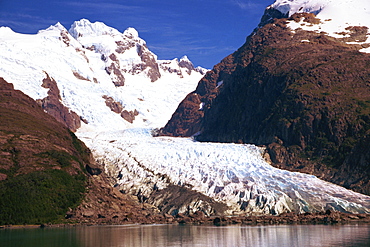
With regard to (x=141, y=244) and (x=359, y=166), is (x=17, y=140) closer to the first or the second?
(x=141, y=244)

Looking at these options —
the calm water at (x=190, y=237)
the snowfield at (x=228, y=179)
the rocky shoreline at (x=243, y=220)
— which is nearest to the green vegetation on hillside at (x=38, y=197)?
the rocky shoreline at (x=243, y=220)

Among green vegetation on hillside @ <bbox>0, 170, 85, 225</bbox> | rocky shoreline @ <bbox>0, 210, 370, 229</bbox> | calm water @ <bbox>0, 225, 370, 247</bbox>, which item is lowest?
calm water @ <bbox>0, 225, 370, 247</bbox>

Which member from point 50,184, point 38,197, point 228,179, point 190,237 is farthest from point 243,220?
point 38,197

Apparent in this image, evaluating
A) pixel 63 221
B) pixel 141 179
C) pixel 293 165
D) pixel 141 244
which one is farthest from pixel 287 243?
pixel 293 165

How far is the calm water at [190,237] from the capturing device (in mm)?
92312

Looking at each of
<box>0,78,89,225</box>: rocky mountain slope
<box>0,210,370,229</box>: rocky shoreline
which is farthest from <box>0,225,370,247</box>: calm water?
<box>0,210,370,229</box>: rocky shoreline

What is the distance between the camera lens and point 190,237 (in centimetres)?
10438

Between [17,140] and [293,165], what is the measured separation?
93.4 m

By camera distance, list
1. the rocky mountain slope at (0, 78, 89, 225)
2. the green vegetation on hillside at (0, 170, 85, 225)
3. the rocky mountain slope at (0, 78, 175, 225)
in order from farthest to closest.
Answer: the rocky mountain slope at (0, 78, 175, 225), the rocky mountain slope at (0, 78, 89, 225), the green vegetation on hillside at (0, 170, 85, 225)

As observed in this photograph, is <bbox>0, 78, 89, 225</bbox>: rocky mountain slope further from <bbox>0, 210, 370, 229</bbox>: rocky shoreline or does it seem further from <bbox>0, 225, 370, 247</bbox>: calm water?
<bbox>0, 225, 370, 247</bbox>: calm water

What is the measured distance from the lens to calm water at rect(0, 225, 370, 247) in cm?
9231

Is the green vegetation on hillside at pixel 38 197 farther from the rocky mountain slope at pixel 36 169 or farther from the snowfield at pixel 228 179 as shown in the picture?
the snowfield at pixel 228 179

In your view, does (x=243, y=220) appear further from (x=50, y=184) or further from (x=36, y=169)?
A: (x=36, y=169)

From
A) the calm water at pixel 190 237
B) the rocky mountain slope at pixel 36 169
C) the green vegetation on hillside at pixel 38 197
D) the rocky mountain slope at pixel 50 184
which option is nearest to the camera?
the calm water at pixel 190 237
